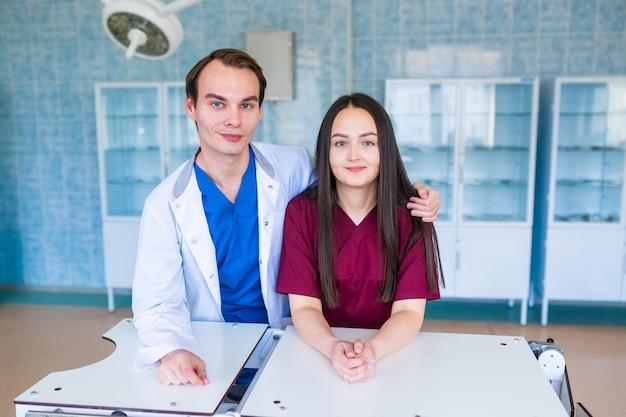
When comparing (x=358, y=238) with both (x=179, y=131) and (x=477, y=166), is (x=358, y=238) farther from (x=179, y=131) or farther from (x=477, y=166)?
(x=179, y=131)

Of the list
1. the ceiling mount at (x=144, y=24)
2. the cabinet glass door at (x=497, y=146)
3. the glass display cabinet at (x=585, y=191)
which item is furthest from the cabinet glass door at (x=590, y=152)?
the ceiling mount at (x=144, y=24)

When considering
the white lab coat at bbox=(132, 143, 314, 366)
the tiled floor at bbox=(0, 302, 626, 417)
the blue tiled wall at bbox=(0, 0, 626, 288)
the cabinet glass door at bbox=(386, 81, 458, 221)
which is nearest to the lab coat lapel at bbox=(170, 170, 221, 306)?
the white lab coat at bbox=(132, 143, 314, 366)

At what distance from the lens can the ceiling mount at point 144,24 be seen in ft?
4.98

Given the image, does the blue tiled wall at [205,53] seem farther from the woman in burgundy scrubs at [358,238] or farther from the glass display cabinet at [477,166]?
the woman in burgundy scrubs at [358,238]

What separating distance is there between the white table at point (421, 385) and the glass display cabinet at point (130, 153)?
2.87 m

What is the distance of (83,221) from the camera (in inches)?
176

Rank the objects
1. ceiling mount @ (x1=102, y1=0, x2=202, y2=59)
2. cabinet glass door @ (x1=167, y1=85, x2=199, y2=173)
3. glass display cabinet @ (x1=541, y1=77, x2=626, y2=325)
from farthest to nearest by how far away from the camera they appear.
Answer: cabinet glass door @ (x1=167, y1=85, x2=199, y2=173)
glass display cabinet @ (x1=541, y1=77, x2=626, y2=325)
ceiling mount @ (x1=102, y1=0, x2=202, y2=59)

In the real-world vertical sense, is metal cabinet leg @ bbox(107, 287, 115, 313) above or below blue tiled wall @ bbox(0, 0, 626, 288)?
below

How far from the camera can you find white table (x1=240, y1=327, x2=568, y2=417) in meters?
1.08

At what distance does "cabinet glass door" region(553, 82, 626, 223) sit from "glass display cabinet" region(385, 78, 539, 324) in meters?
0.29

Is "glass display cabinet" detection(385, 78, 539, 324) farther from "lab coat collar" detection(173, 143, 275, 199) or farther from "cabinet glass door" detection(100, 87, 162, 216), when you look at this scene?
"lab coat collar" detection(173, 143, 275, 199)

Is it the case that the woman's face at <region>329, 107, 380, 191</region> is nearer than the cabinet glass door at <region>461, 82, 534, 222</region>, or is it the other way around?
the woman's face at <region>329, 107, 380, 191</region>

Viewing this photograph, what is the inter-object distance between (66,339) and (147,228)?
2.28 meters

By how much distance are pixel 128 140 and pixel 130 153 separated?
0.11 m
